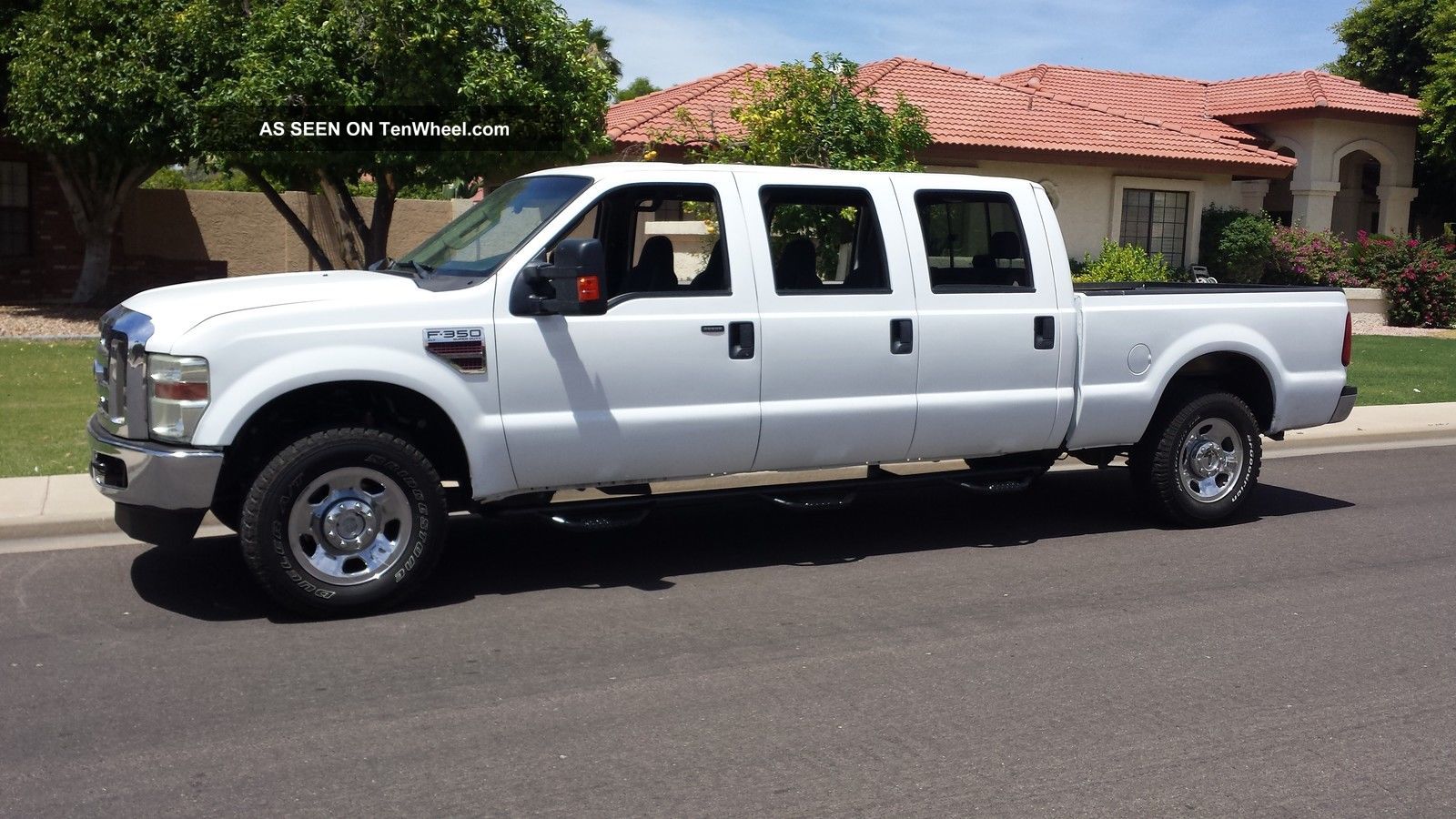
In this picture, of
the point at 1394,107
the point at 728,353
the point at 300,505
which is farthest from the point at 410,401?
the point at 1394,107

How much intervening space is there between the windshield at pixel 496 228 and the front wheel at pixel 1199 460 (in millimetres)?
4084

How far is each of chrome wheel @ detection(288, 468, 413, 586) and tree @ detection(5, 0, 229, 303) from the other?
13.0 metres

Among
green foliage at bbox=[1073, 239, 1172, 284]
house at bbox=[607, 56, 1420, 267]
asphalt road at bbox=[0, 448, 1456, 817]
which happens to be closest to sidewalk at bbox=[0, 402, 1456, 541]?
asphalt road at bbox=[0, 448, 1456, 817]

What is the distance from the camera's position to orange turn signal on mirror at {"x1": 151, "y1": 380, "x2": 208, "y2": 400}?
19.9 feet

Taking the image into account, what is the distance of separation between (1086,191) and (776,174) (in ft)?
60.9

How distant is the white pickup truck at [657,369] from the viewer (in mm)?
6273

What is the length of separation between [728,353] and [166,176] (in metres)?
32.4

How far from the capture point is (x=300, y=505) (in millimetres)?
6332

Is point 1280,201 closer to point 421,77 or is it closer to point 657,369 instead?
point 421,77

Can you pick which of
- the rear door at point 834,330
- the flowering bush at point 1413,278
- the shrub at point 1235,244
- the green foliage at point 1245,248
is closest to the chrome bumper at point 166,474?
the rear door at point 834,330

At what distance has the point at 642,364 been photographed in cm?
690

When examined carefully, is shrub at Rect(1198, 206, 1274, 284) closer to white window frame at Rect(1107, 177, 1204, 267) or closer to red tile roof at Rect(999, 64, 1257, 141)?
white window frame at Rect(1107, 177, 1204, 267)

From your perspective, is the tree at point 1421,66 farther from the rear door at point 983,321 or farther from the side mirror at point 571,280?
the side mirror at point 571,280

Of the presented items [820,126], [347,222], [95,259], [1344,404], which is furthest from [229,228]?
[1344,404]
